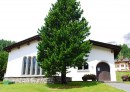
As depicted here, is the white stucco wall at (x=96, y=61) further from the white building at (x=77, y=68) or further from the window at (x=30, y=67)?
the window at (x=30, y=67)

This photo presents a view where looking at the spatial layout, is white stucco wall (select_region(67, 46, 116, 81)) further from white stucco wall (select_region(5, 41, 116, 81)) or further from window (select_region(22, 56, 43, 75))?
window (select_region(22, 56, 43, 75))

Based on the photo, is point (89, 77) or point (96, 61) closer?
point (89, 77)

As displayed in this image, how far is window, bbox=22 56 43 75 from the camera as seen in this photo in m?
29.6

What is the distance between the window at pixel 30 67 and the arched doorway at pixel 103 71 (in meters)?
9.27

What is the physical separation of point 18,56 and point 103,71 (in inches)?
571

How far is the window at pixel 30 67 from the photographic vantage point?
97.2 ft

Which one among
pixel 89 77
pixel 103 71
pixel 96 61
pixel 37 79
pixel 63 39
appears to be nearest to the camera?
pixel 63 39

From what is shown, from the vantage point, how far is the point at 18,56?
104 ft

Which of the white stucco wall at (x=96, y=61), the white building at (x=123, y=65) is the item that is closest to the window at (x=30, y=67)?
the white stucco wall at (x=96, y=61)

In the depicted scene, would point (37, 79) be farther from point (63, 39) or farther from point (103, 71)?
point (103, 71)

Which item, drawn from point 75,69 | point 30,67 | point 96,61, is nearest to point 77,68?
point 75,69

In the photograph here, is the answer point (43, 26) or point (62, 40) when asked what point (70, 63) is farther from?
point (43, 26)

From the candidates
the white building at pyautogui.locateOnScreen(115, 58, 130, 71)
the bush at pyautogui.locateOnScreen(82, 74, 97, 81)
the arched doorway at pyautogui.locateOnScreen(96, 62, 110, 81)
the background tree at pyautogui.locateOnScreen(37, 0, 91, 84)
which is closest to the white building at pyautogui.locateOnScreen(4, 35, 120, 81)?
the arched doorway at pyautogui.locateOnScreen(96, 62, 110, 81)

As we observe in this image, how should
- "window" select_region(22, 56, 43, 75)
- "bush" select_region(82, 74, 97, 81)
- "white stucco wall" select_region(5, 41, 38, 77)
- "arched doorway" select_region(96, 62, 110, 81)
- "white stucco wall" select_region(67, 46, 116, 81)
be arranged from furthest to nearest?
1. "white stucco wall" select_region(5, 41, 38, 77)
2. "window" select_region(22, 56, 43, 75)
3. "arched doorway" select_region(96, 62, 110, 81)
4. "white stucco wall" select_region(67, 46, 116, 81)
5. "bush" select_region(82, 74, 97, 81)
